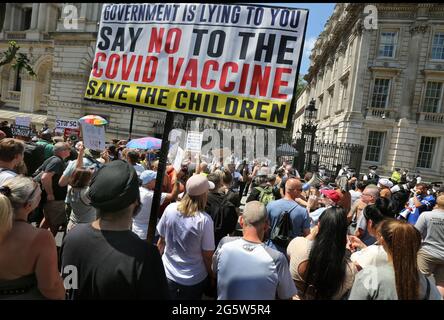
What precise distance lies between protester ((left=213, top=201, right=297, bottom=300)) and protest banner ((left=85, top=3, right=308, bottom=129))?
3.37ft

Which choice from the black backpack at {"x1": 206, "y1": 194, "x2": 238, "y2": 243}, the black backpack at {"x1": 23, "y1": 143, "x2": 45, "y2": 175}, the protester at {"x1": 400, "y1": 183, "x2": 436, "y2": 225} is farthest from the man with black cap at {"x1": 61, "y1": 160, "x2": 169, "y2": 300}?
the protester at {"x1": 400, "y1": 183, "x2": 436, "y2": 225}

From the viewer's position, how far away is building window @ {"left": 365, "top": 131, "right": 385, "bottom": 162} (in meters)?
26.5

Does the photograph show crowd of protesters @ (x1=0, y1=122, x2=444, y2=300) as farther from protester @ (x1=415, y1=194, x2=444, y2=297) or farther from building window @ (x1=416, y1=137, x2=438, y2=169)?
building window @ (x1=416, y1=137, x2=438, y2=169)

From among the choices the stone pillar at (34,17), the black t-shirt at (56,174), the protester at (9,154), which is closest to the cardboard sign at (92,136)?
the black t-shirt at (56,174)

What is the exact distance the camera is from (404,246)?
2.29 metres

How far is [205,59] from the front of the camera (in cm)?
294

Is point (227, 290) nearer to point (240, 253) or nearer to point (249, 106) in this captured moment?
point (240, 253)

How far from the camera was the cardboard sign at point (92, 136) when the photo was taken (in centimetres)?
685

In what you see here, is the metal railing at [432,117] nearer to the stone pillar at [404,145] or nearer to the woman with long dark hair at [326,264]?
the stone pillar at [404,145]

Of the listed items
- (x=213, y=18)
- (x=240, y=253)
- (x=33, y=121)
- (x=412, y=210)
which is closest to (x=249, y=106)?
(x=213, y=18)

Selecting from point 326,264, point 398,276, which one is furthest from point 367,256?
point 398,276

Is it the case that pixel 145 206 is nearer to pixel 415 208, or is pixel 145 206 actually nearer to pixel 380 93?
pixel 415 208

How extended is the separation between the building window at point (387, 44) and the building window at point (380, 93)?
199 cm
